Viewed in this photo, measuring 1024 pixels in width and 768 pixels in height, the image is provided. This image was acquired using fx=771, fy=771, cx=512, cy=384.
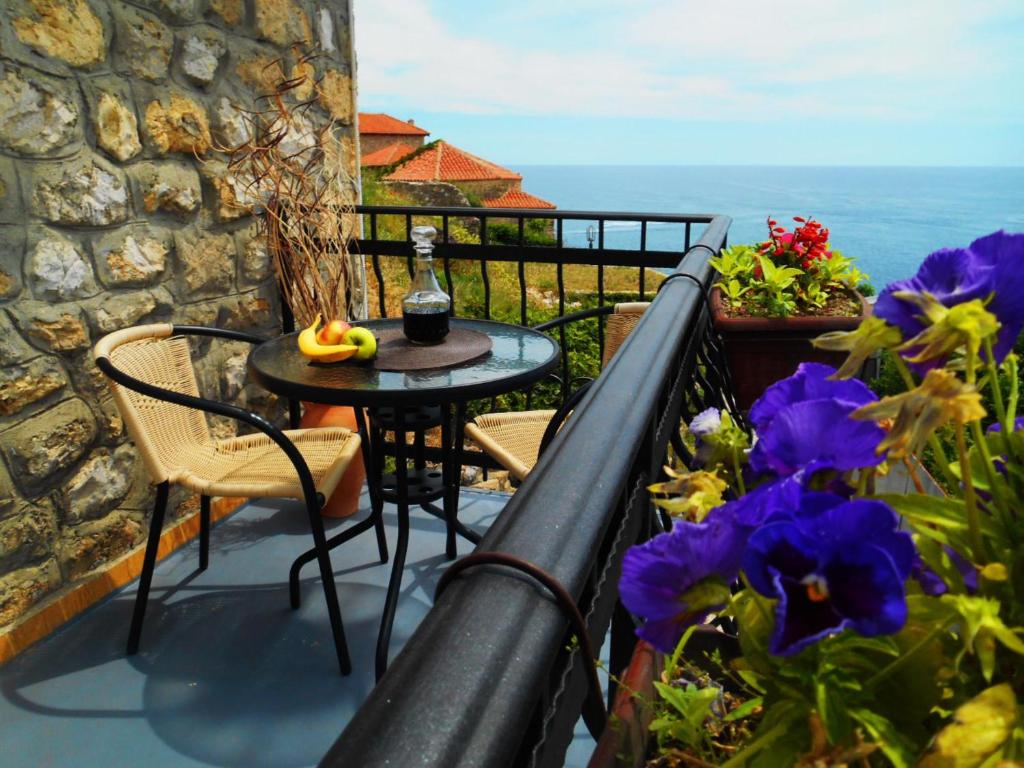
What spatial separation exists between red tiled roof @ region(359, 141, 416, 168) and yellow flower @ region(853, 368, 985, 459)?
40719mm

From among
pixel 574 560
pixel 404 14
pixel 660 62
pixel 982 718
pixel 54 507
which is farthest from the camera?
pixel 660 62

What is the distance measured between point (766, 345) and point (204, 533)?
176 cm

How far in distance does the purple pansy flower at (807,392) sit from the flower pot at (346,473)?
2409 mm

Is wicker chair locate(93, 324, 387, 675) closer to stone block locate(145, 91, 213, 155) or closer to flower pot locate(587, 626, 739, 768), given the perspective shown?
stone block locate(145, 91, 213, 155)

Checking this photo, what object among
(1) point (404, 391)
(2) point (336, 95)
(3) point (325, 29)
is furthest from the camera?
(2) point (336, 95)

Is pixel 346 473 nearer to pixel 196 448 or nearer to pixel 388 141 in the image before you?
pixel 196 448

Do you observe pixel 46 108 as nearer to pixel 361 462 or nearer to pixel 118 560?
pixel 118 560

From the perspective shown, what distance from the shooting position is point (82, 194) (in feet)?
7.10

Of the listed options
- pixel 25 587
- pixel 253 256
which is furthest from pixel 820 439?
pixel 253 256

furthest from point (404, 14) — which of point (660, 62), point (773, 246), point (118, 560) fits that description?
point (660, 62)

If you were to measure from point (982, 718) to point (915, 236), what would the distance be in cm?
5769

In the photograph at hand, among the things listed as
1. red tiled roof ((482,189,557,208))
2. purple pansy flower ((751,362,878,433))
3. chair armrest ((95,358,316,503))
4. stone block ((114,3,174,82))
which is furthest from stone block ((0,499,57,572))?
red tiled roof ((482,189,557,208))

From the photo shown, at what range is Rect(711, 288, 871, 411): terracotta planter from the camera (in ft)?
6.64

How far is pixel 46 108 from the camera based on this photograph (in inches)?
80.0
